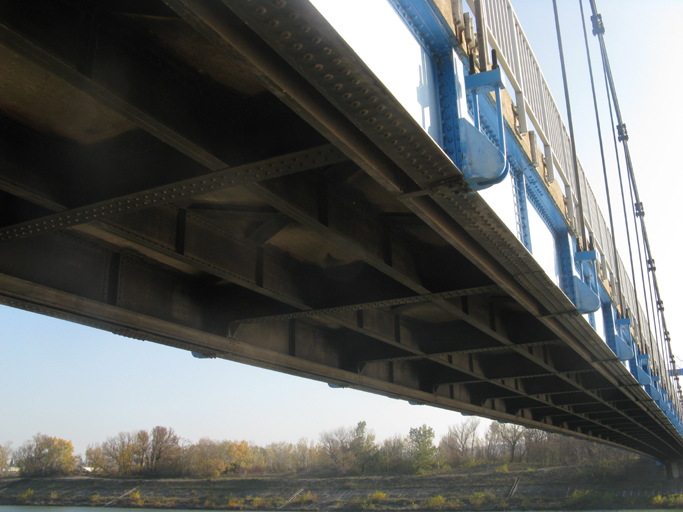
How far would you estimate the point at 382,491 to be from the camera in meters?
77.0

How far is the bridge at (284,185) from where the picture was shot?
4711mm

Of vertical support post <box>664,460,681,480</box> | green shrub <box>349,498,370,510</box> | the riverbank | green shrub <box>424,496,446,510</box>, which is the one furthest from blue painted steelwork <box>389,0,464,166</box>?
vertical support post <box>664,460,681,480</box>

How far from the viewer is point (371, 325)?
1320 centimetres

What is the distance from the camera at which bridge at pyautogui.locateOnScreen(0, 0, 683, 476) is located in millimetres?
4711

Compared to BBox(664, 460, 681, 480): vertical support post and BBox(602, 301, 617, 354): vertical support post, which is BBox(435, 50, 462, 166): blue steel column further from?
BBox(664, 460, 681, 480): vertical support post

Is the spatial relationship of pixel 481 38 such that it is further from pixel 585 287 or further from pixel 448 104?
pixel 585 287

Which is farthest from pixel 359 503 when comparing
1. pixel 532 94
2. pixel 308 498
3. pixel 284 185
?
pixel 284 185

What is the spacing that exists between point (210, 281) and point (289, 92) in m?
7.81

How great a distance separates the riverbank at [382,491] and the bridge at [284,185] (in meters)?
50.2

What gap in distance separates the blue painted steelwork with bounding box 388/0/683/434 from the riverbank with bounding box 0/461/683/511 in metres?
48.4

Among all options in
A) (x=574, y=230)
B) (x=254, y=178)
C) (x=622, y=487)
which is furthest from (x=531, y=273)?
(x=622, y=487)

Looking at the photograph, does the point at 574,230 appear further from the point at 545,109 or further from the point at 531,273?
the point at 531,273

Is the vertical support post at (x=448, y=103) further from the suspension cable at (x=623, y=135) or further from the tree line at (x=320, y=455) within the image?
the tree line at (x=320, y=455)

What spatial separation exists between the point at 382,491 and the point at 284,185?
76720 mm
